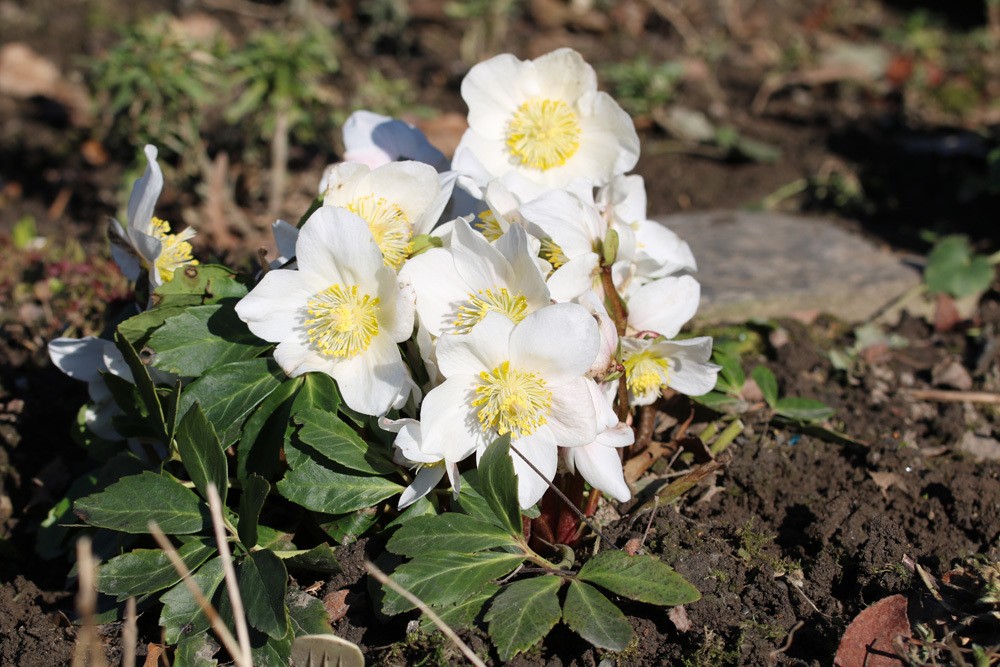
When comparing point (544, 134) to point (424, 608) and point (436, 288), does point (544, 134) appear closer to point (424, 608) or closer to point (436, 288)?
point (436, 288)

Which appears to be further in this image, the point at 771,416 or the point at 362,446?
the point at 771,416

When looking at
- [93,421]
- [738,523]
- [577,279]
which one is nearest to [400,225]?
[577,279]

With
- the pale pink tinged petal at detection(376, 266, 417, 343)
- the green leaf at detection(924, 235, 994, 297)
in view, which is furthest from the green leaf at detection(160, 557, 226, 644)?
the green leaf at detection(924, 235, 994, 297)

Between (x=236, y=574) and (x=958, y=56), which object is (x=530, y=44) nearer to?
(x=958, y=56)

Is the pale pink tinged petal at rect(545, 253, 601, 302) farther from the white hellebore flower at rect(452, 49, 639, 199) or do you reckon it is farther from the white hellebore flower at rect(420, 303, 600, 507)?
the white hellebore flower at rect(452, 49, 639, 199)

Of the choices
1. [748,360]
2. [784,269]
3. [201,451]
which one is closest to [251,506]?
[201,451]

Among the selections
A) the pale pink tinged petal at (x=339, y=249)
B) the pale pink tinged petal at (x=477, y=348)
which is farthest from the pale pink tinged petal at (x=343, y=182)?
the pale pink tinged petal at (x=477, y=348)

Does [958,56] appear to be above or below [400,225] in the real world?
below
